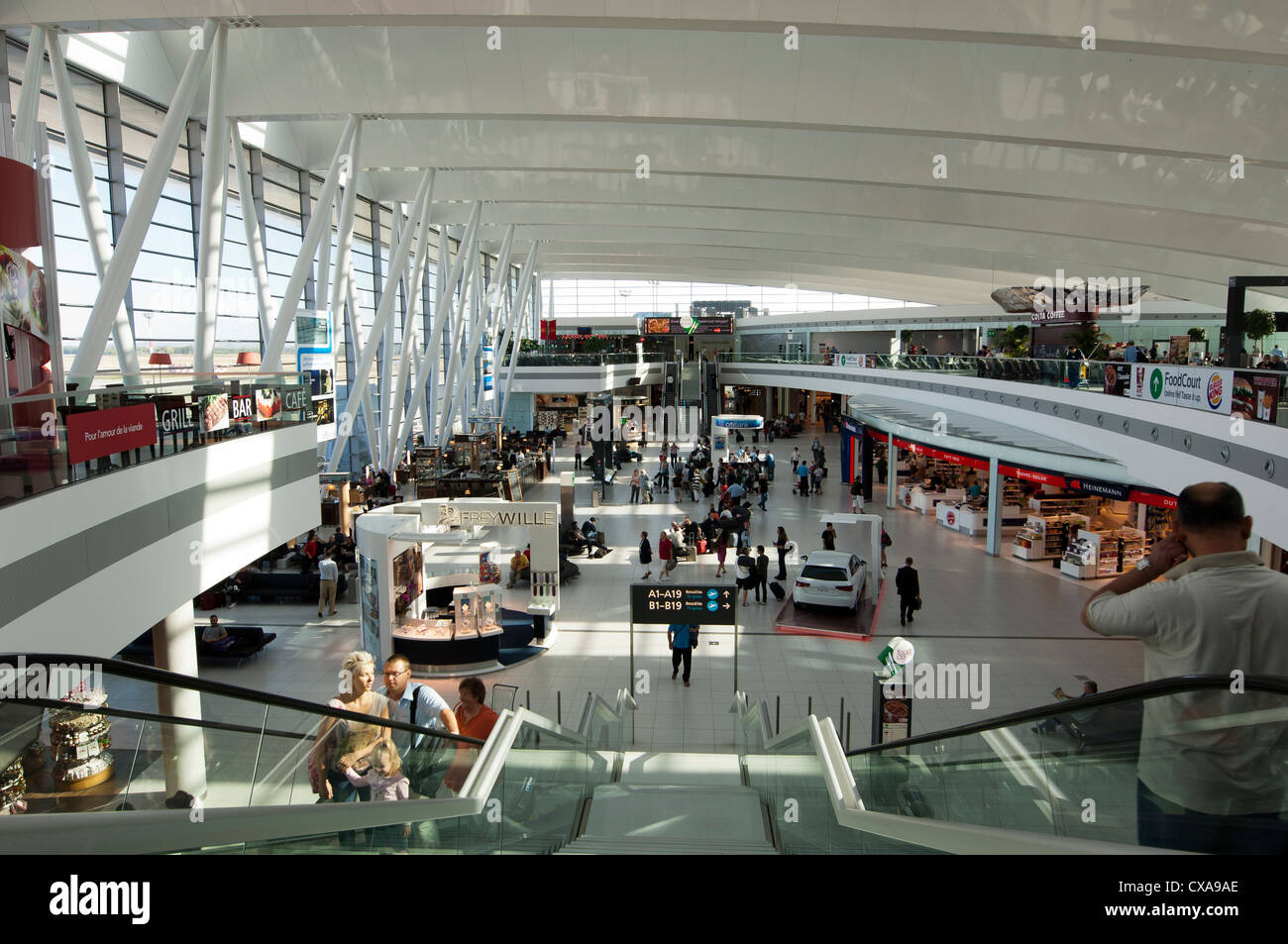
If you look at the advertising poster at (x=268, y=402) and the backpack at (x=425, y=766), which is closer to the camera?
the backpack at (x=425, y=766)

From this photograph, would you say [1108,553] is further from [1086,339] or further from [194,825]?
[194,825]

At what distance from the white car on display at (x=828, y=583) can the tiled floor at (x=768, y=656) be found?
69cm

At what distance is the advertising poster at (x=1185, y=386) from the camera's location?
34.3ft

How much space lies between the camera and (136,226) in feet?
36.1

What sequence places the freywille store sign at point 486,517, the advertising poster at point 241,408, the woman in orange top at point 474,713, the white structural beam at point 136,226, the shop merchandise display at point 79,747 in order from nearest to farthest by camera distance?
1. the shop merchandise display at point 79,747
2. the woman in orange top at point 474,713
3. the advertising poster at point 241,408
4. the white structural beam at point 136,226
5. the freywille store sign at point 486,517

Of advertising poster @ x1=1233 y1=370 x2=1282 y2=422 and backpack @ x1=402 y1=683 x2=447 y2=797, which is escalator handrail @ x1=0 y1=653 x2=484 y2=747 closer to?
backpack @ x1=402 y1=683 x2=447 y2=797

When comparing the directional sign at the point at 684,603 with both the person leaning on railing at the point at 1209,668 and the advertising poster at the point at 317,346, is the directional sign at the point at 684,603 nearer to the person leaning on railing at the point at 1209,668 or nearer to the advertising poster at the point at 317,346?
the person leaning on railing at the point at 1209,668

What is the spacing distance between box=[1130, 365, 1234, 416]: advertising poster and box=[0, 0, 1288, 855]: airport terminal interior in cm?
7

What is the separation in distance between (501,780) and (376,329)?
18.5 meters

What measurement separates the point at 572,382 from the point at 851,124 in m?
31.7

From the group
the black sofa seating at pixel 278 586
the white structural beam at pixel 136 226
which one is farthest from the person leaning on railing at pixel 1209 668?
the black sofa seating at pixel 278 586

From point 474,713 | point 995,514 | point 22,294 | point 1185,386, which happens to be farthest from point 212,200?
point 995,514
